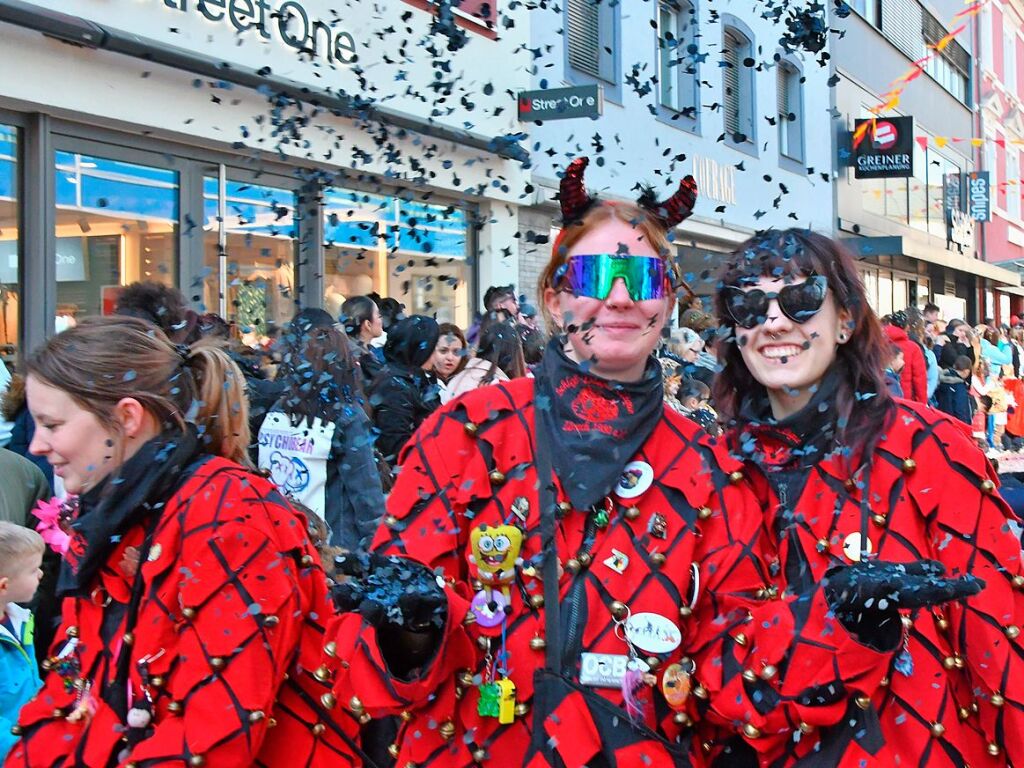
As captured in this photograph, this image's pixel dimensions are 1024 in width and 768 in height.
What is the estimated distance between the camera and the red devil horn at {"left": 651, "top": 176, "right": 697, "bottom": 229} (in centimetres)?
201

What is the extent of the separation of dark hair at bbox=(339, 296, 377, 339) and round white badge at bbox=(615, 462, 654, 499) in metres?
3.16

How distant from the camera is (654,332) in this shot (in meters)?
1.95

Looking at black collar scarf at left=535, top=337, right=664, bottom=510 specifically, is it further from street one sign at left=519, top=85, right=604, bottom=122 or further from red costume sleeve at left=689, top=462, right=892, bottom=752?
street one sign at left=519, top=85, right=604, bottom=122

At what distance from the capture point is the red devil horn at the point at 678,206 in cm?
201

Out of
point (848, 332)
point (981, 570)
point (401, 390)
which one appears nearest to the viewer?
point (981, 570)

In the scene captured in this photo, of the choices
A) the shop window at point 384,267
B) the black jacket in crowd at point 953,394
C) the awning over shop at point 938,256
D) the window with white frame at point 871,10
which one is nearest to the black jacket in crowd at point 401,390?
the shop window at point 384,267

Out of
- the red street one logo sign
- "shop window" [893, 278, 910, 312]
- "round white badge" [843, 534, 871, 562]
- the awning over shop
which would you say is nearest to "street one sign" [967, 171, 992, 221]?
the awning over shop

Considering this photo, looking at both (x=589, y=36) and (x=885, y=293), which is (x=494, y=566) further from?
(x=885, y=293)

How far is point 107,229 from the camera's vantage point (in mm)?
7012

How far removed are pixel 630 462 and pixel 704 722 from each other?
1.50ft

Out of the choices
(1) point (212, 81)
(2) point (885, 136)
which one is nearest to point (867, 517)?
(1) point (212, 81)

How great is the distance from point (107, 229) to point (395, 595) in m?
6.04

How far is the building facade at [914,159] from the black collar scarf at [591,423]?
15.0 m

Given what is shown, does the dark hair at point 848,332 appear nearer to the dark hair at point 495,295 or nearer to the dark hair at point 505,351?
the dark hair at point 505,351
